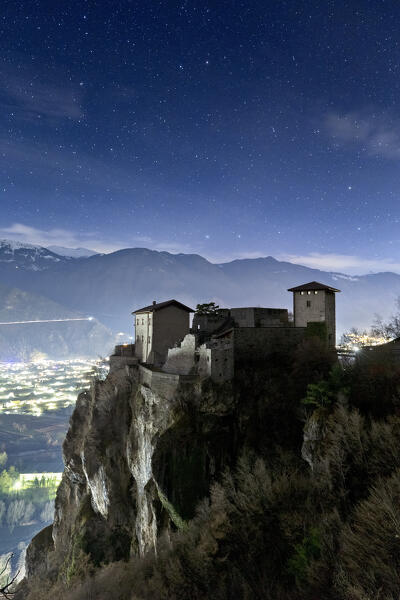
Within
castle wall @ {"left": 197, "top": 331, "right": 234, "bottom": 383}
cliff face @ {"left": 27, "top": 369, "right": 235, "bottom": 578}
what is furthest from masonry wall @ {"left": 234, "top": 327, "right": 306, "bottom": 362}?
cliff face @ {"left": 27, "top": 369, "right": 235, "bottom": 578}

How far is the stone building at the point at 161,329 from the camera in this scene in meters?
38.0

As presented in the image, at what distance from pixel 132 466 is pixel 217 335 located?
16.1 m

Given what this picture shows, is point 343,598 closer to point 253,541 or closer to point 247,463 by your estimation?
point 253,541

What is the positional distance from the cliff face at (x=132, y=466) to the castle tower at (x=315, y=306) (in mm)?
13472

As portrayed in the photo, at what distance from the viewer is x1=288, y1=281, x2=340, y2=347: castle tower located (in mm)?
36062

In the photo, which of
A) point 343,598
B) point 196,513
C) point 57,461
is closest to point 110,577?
point 196,513

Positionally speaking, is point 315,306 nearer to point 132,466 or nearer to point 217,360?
point 217,360

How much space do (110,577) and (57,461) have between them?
105m

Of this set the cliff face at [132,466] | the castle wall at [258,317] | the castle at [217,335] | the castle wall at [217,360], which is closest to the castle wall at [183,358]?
the castle at [217,335]

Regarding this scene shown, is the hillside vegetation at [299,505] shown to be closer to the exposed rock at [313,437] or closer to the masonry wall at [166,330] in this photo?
the exposed rock at [313,437]

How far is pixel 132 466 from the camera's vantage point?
3456 cm

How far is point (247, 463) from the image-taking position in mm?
25234

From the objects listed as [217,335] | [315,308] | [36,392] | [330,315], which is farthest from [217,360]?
[36,392]

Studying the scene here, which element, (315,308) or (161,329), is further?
(161,329)
